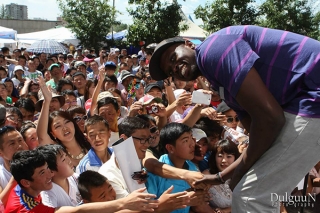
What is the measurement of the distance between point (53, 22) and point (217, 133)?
58470 mm

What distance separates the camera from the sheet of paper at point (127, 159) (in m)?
2.34

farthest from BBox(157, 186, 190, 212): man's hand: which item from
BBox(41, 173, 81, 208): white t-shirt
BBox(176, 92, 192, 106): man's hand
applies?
BBox(176, 92, 192, 106): man's hand

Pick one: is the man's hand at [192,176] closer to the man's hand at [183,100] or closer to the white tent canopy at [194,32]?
the man's hand at [183,100]

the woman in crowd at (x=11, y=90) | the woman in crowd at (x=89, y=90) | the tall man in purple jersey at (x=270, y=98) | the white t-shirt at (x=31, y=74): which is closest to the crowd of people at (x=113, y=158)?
the tall man in purple jersey at (x=270, y=98)

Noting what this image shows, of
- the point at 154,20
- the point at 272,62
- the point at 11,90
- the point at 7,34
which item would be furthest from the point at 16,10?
the point at 272,62

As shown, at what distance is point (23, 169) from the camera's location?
2.59 m

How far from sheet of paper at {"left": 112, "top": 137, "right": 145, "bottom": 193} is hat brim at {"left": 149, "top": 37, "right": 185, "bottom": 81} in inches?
18.4

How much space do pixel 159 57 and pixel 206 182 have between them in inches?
30.8

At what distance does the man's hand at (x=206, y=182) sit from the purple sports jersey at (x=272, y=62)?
2.08 ft

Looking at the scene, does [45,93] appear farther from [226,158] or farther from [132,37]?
[132,37]

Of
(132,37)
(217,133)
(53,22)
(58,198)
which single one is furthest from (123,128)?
(53,22)

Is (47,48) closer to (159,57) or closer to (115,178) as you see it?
(115,178)

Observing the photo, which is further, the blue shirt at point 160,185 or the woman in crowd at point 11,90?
the woman in crowd at point 11,90

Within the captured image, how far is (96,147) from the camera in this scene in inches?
135
